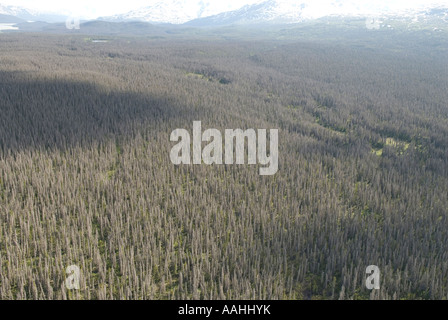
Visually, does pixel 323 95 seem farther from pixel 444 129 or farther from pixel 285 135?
pixel 285 135

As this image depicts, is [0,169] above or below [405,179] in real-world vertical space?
above
